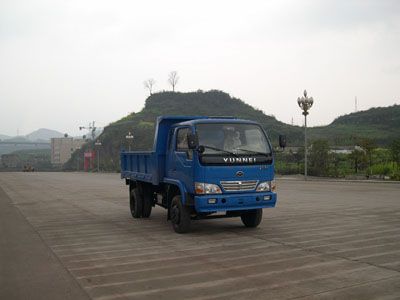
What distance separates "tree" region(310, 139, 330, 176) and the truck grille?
2753 cm

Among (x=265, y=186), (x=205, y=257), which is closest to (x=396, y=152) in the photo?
(x=265, y=186)

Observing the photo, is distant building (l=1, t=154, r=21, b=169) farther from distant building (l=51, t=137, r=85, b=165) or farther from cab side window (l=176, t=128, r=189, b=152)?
cab side window (l=176, t=128, r=189, b=152)

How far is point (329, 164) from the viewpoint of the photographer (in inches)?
1457

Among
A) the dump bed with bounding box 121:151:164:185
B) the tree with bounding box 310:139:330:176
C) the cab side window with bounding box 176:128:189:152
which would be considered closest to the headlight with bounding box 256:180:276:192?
the cab side window with bounding box 176:128:189:152

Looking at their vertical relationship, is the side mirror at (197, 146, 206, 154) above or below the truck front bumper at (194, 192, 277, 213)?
above

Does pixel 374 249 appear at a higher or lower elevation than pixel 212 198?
lower

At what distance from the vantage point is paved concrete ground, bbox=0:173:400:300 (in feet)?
19.8

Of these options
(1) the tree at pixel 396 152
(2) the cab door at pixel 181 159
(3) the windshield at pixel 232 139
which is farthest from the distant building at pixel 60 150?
(3) the windshield at pixel 232 139

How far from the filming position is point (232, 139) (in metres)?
10.2

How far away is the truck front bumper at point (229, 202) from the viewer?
9570 mm

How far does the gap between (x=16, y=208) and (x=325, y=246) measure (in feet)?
39.6

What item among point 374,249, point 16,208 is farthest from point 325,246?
point 16,208

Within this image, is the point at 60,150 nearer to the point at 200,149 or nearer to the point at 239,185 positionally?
the point at 200,149

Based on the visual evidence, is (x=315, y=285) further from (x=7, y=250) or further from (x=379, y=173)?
(x=379, y=173)
